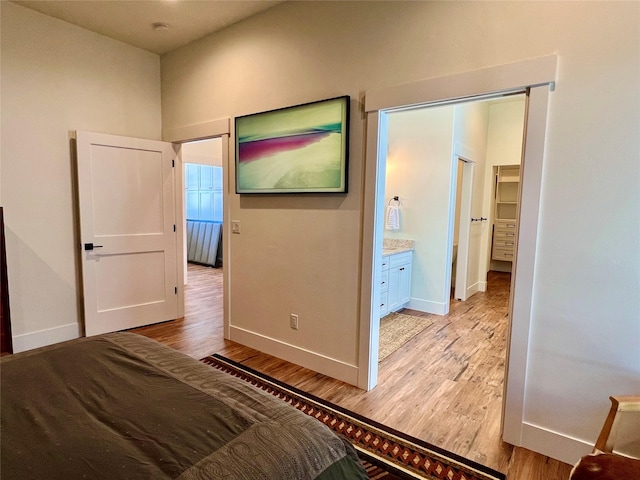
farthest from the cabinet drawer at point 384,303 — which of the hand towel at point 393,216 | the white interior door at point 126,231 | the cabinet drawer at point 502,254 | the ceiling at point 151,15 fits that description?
the cabinet drawer at point 502,254

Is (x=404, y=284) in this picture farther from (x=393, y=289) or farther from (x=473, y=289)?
(x=473, y=289)

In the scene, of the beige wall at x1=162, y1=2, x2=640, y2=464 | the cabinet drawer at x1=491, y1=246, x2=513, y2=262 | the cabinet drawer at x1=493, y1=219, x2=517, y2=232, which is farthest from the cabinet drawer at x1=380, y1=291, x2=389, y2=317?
the cabinet drawer at x1=493, y1=219, x2=517, y2=232

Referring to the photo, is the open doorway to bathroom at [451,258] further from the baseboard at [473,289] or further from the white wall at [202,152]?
the white wall at [202,152]

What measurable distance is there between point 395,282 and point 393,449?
238 cm

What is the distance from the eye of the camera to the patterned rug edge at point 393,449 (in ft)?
5.76

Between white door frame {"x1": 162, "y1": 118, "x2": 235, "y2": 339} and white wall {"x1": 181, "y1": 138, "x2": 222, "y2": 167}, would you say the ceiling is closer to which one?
white door frame {"x1": 162, "y1": 118, "x2": 235, "y2": 339}

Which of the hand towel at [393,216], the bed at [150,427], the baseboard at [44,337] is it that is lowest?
the baseboard at [44,337]

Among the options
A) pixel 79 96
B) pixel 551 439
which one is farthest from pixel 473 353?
pixel 79 96

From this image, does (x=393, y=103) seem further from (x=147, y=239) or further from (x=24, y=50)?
(x=24, y=50)

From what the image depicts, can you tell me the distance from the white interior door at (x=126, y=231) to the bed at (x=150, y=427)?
7.04 ft

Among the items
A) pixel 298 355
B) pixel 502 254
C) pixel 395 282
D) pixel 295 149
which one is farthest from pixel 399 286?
pixel 502 254

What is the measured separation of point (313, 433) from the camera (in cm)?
109

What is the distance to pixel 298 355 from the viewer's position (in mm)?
2922

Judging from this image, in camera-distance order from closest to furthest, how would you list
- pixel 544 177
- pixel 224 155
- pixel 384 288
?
1. pixel 544 177
2. pixel 224 155
3. pixel 384 288
